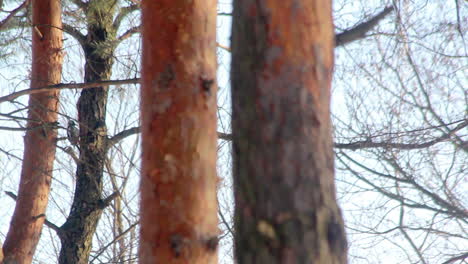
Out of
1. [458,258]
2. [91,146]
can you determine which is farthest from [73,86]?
[458,258]

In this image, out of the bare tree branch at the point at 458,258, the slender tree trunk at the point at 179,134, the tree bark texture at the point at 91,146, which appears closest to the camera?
the slender tree trunk at the point at 179,134

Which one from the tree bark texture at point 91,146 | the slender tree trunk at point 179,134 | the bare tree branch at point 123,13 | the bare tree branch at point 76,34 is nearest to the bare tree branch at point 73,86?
the tree bark texture at point 91,146

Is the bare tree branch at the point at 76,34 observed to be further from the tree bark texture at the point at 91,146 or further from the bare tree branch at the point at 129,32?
the bare tree branch at the point at 129,32

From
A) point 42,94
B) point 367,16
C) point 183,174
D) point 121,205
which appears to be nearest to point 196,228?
point 183,174

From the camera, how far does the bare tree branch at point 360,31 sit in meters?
3.57

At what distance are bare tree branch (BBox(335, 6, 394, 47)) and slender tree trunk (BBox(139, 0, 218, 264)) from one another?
110cm

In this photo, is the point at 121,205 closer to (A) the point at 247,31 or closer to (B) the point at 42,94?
(B) the point at 42,94

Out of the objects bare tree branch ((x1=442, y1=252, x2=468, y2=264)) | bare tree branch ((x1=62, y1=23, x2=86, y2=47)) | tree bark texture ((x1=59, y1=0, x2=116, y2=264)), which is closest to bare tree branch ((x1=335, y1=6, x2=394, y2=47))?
bare tree branch ((x1=442, y1=252, x2=468, y2=264))

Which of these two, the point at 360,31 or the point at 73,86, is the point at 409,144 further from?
the point at 73,86

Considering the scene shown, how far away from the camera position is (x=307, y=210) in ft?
4.30

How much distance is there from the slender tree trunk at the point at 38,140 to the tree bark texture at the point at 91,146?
1.41 feet

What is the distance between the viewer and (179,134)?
2439 mm

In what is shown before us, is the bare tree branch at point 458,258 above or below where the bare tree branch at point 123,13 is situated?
below

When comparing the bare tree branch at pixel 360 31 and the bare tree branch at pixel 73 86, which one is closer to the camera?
the bare tree branch at pixel 360 31
